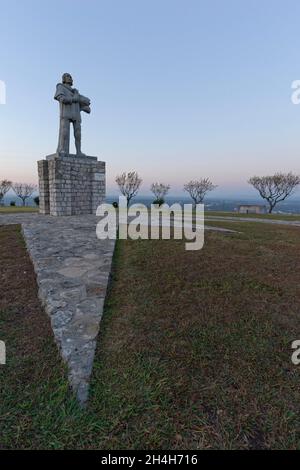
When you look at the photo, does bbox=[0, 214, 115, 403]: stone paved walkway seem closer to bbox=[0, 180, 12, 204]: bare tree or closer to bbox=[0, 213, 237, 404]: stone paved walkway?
bbox=[0, 213, 237, 404]: stone paved walkway

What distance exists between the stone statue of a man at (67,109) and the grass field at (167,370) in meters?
9.50

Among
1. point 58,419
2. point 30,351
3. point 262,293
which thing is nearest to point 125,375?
point 58,419

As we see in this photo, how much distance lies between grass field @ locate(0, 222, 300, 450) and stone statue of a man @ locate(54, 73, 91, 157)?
9500 millimetres

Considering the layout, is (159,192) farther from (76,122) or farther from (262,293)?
(262,293)

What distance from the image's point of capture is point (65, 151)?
11.8 m

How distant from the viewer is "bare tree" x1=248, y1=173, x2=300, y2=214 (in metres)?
34.6

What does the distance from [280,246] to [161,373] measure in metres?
5.75

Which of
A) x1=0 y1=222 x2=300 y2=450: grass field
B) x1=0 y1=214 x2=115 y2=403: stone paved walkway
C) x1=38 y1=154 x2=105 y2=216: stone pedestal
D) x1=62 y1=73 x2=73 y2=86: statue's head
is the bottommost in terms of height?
x1=0 y1=222 x2=300 y2=450: grass field

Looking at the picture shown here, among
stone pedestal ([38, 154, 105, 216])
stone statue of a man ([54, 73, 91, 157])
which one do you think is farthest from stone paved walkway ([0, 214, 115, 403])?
stone statue of a man ([54, 73, 91, 157])

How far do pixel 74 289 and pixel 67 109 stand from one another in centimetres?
1132

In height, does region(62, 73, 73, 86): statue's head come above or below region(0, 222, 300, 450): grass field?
above

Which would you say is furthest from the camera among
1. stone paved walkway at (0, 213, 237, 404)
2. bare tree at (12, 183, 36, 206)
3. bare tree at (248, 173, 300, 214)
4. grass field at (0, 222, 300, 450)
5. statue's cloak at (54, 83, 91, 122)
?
bare tree at (12, 183, 36, 206)

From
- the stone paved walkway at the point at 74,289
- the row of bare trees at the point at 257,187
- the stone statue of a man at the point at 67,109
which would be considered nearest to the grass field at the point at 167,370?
the stone paved walkway at the point at 74,289

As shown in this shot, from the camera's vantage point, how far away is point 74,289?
3465 mm
